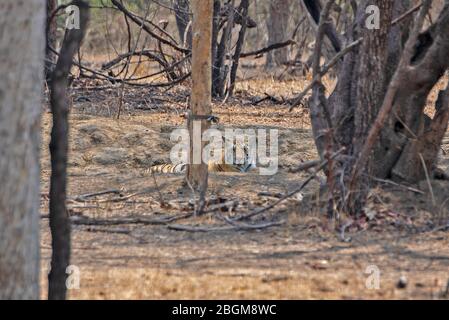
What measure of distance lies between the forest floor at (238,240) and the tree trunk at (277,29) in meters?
10.4

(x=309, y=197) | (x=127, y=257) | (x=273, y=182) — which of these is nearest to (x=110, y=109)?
(x=273, y=182)

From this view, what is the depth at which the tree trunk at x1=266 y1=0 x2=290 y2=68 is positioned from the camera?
21109mm

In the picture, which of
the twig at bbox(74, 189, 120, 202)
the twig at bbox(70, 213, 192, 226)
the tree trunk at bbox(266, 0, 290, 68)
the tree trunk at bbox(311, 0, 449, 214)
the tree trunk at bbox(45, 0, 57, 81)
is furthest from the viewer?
the tree trunk at bbox(266, 0, 290, 68)

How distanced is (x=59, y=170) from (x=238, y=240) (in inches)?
90.3

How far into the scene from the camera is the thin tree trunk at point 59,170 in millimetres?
4691

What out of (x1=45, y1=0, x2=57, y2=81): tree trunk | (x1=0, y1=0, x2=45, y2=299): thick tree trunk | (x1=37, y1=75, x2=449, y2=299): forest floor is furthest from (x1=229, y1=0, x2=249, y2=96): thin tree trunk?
(x1=0, y1=0, x2=45, y2=299): thick tree trunk

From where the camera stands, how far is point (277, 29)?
21359mm

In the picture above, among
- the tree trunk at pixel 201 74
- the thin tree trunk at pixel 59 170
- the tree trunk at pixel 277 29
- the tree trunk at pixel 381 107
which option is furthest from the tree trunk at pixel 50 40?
the tree trunk at pixel 277 29

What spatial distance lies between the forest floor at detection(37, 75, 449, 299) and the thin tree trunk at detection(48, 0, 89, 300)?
602 mm

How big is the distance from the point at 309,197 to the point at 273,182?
5.09 ft

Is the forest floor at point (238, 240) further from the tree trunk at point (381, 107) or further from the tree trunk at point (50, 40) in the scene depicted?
the tree trunk at point (50, 40)

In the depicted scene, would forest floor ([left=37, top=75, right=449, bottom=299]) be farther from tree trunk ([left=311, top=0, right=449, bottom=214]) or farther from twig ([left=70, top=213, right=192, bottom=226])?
tree trunk ([left=311, top=0, right=449, bottom=214])
